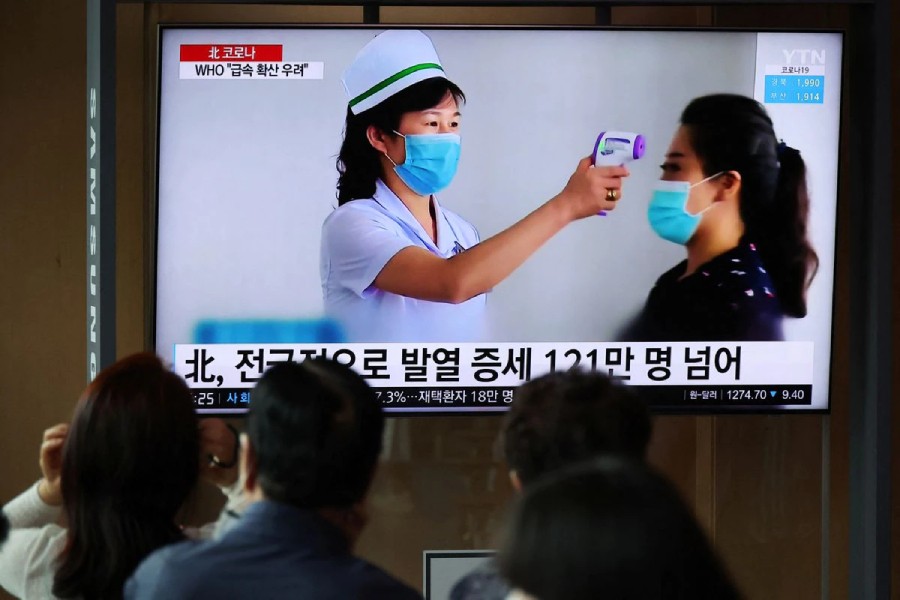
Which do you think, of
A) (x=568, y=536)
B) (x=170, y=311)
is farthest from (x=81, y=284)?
(x=568, y=536)

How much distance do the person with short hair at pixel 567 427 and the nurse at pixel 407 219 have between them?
1.44 metres

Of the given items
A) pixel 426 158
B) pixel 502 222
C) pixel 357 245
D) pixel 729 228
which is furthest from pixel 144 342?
pixel 729 228

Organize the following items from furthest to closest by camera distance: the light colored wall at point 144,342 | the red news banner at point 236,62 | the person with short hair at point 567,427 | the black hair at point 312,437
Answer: the light colored wall at point 144,342
the red news banner at point 236,62
the person with short hair at point 567,427
the black hair at point 312,437

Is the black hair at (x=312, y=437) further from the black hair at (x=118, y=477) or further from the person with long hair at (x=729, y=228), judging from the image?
the person with long hair at (x=729, y=228)

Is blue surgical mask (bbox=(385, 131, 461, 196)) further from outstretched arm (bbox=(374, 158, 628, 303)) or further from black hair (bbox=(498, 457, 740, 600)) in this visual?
black hair (bbox=(498, 457, 740, 600))

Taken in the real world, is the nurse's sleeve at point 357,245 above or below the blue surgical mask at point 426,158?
below

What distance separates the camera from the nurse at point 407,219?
3.16 metres

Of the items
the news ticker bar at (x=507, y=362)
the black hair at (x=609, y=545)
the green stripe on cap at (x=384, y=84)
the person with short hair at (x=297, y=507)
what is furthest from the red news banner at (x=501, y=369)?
the black hair at (x=609, y=545)

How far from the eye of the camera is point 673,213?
3.22 m

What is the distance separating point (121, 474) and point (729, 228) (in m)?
2.14

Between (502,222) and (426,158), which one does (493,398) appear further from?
(426,158)

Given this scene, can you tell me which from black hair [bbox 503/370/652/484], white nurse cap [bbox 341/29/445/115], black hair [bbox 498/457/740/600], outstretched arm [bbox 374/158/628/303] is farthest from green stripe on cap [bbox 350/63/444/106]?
black hair [bbox 498/457/740/600]

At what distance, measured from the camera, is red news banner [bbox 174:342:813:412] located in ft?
10.3

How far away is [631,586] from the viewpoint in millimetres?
846
